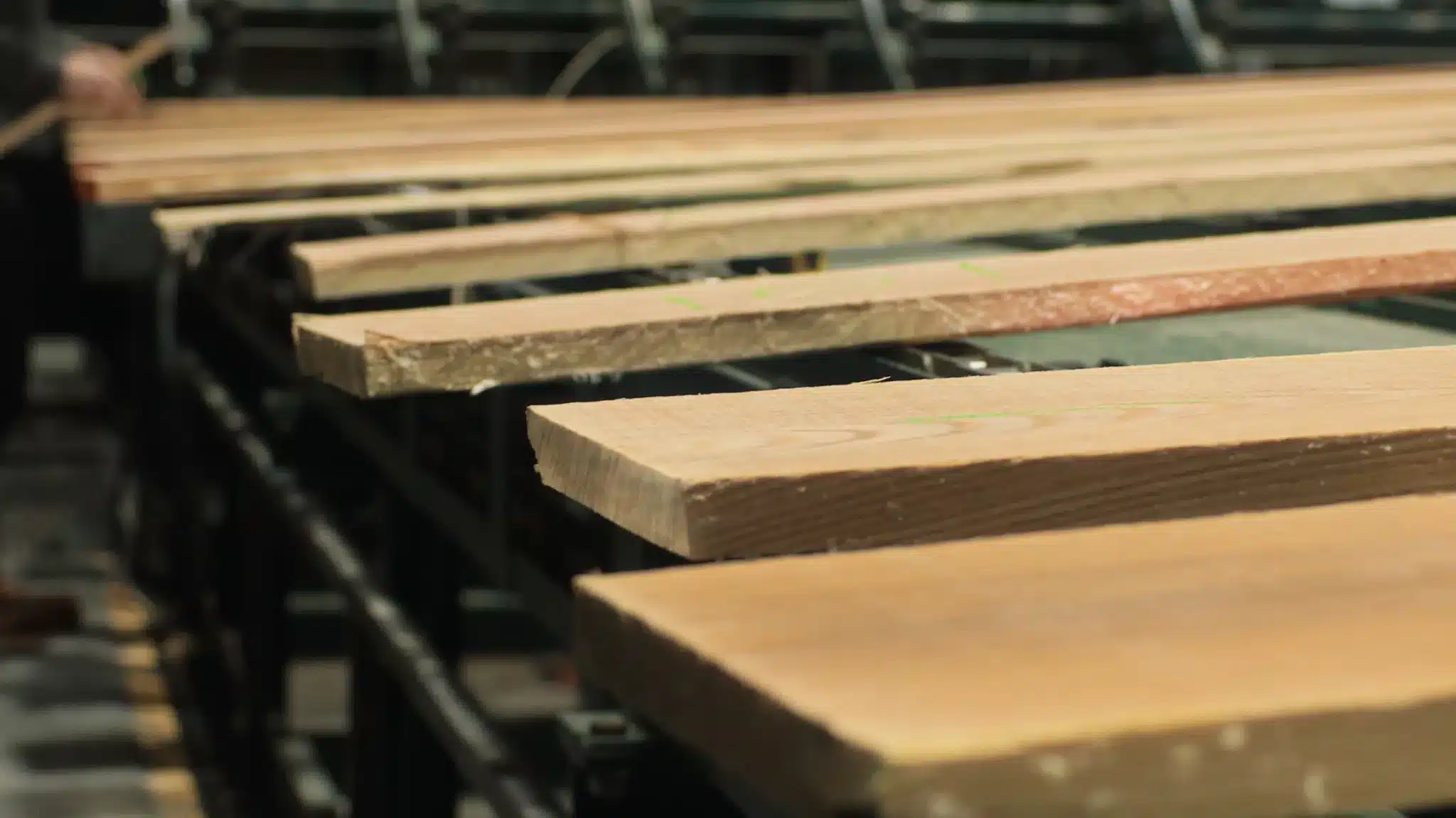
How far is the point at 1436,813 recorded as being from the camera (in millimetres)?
852

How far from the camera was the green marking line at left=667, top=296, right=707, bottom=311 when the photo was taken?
3.41ft

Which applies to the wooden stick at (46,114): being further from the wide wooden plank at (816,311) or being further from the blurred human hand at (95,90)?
the wide wooden plank at (816,311)

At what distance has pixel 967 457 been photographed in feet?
2.05

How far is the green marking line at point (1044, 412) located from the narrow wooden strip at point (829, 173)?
904mm

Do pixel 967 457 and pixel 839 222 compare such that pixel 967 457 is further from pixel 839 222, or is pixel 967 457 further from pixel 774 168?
pixel 774 168

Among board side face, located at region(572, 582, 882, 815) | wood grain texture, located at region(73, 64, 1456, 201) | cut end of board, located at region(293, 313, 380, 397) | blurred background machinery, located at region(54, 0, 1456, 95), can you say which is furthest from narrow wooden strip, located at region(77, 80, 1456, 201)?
blurred background machinery, located at region(54, 0, 1456, 95)

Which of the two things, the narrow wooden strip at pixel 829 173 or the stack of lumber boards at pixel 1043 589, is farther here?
the narrow wooden strip at pixel 829 173

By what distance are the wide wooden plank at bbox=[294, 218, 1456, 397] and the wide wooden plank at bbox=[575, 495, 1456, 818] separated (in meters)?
0.41

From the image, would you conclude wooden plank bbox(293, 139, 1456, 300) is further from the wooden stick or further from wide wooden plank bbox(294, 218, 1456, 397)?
the wooden stick

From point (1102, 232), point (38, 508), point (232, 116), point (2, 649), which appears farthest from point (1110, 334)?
point (38, 508)

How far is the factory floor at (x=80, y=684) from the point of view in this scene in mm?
3207

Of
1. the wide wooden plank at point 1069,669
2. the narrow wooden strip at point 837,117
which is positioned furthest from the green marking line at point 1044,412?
the narrow wooden strip at point 837,117

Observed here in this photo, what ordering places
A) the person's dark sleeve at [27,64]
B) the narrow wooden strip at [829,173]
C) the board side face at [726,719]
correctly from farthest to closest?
1. the person's dark sleeve at [27,64]
2. the narrow wooden strip at [829,173]
3. the board side face at [726,719]

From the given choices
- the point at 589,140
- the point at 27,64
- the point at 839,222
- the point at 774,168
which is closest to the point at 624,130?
the point at 589,140
